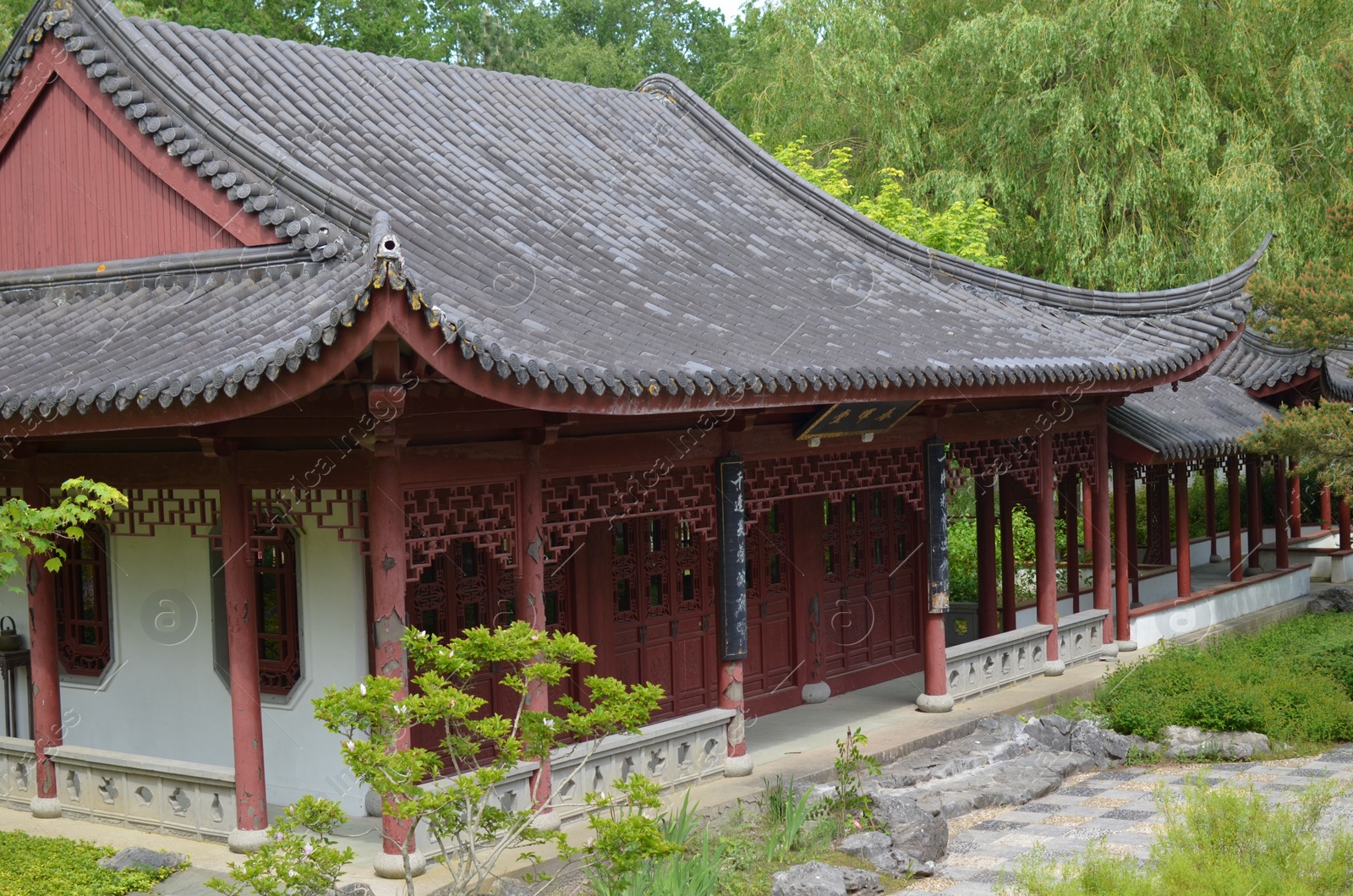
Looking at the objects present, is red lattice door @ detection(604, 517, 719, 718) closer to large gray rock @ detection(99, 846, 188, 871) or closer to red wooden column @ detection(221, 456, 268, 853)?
red wooden column @ detection(221, 456, 268, 853)

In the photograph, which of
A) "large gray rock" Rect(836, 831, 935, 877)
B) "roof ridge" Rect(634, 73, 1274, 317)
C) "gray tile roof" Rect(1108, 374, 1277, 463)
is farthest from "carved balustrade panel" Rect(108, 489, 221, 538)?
"gray tile roof" Rect(1108, 374, 1277, 463)

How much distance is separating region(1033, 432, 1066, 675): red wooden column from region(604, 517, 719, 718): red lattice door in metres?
3.37

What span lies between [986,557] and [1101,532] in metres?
Answer: 1.15

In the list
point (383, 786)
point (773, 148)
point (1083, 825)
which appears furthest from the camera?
point (773, 148)

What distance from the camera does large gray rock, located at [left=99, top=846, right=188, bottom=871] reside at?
8266mm

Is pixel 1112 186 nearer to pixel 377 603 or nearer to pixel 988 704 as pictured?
pixel 988 704

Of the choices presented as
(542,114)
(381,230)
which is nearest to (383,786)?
(381,230)

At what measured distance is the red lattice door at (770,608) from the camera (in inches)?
492

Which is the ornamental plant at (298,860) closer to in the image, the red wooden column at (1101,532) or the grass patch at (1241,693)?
the grass patch at (1241,693)

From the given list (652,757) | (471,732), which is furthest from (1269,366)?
(471,732)

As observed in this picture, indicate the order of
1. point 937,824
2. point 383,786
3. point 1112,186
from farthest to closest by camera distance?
point 1112,186 < point 937,824 < point 383,786

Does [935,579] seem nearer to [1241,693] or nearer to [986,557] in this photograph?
[986,557]

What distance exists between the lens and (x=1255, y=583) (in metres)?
17.5

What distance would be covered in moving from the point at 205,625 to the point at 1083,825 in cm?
584
